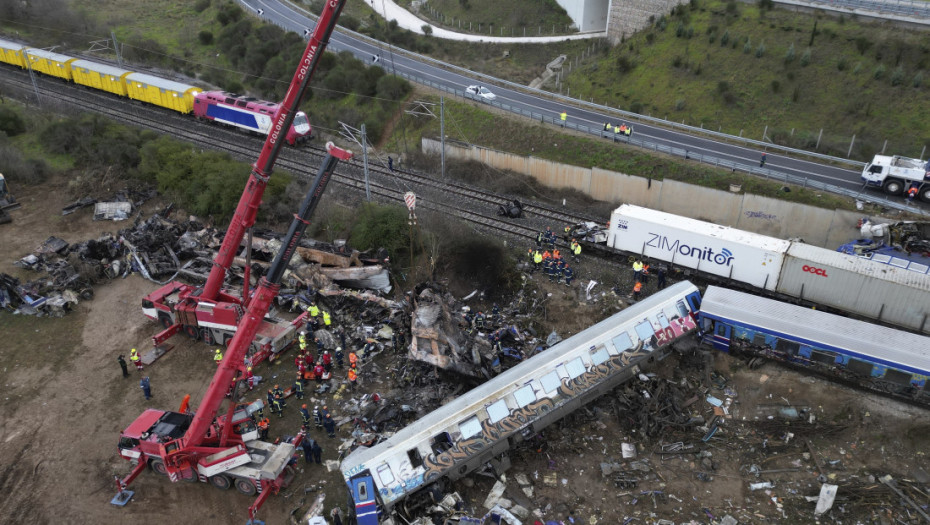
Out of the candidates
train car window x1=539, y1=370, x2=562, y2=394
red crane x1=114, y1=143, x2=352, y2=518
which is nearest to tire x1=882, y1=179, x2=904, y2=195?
train car window x1=539, y1=370, x2=562, y2=394

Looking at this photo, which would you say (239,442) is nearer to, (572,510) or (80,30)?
(572,510)

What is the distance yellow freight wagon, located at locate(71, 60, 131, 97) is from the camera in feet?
149

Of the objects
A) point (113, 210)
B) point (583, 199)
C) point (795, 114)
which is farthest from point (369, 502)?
point (795, 114)

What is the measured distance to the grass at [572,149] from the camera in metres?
30.4

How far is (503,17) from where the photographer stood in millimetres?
60656

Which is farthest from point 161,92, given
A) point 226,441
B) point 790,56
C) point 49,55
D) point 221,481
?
point 790,56

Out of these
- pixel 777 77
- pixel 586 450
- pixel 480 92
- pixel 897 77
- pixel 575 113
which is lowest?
pixel 586 450

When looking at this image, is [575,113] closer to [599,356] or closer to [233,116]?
[233,116]

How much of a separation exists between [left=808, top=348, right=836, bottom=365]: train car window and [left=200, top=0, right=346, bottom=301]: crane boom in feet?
58.3

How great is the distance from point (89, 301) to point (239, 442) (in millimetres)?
13041

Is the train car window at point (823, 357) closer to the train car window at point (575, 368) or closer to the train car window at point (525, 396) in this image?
the train car window at point (575, 368)

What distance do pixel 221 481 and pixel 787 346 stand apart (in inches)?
709

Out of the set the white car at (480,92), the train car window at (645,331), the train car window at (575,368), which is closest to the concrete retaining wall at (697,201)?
the white car at (480,92)

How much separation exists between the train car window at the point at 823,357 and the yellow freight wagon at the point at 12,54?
62159 mm
